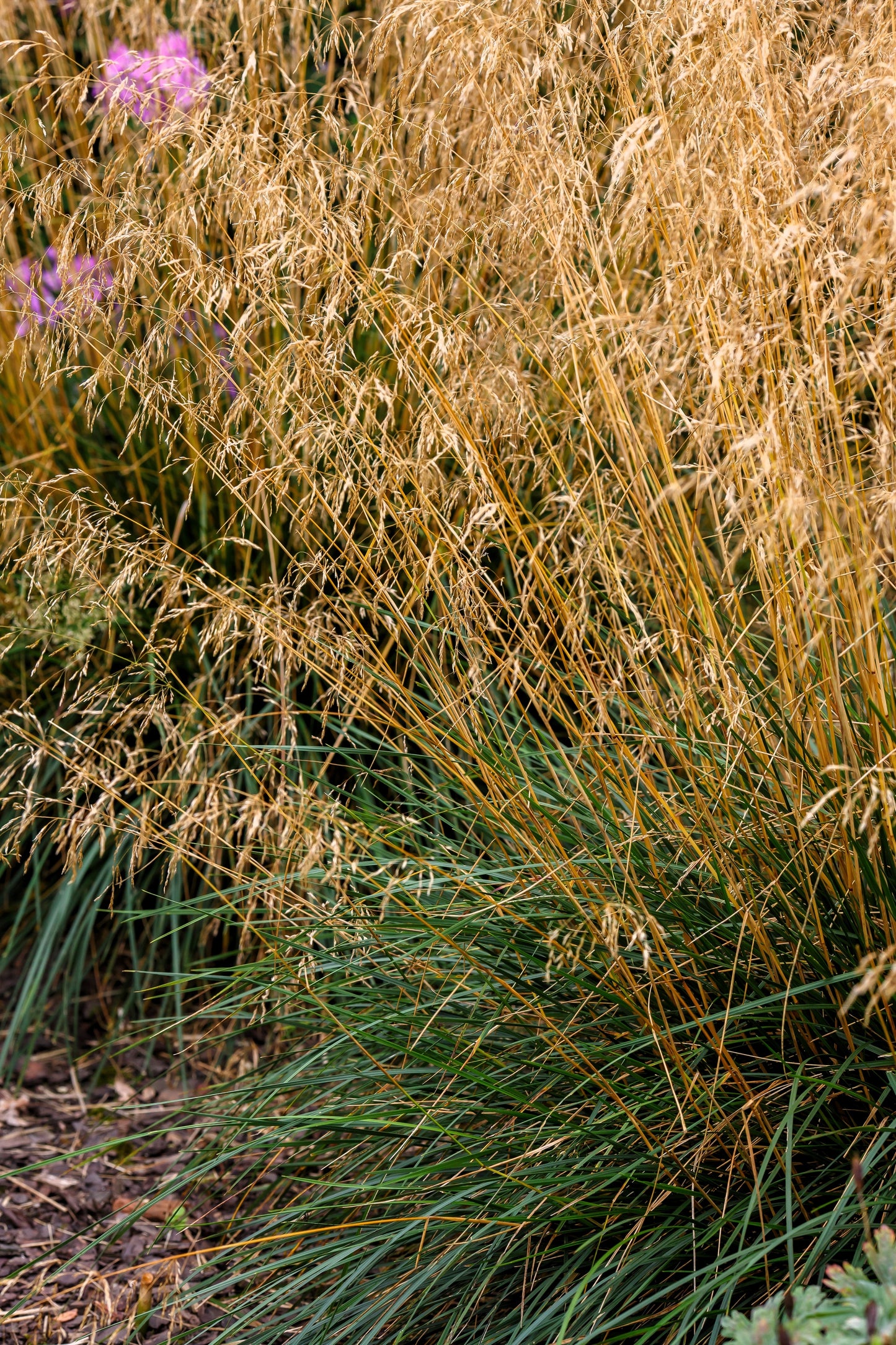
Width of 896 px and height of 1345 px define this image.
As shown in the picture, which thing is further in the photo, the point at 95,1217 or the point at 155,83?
the point at 95,1217

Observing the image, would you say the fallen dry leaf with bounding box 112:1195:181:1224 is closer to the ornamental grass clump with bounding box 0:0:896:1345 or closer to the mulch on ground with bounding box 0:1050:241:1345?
the mulch on ground with bounding box 0:1050:241:1345

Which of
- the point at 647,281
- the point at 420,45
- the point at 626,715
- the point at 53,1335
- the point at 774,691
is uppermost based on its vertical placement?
the point at 420,45

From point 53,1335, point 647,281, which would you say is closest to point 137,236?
point 647,281

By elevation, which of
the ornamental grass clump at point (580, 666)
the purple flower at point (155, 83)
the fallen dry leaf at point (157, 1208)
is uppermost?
the purple flower at point (155, 83)

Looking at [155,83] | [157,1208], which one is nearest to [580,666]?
[155,83]

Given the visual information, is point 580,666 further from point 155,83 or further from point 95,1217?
point 95,1217

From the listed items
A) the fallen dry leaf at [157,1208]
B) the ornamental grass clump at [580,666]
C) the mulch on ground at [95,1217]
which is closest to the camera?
the ornamental grass clump at [580,666]

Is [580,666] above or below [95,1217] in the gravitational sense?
above

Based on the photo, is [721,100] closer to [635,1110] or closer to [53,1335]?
[635,1110]

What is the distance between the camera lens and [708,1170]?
174cm

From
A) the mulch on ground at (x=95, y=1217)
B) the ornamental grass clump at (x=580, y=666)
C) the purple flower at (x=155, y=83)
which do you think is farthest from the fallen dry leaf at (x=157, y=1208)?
the purple flower at (x=155, y=83)

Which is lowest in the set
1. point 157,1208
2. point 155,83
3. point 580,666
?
point 157,1208

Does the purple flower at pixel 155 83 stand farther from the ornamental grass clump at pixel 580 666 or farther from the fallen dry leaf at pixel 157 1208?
the fallen dry leaf at pixel 157 1208

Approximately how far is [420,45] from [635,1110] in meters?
1.65
